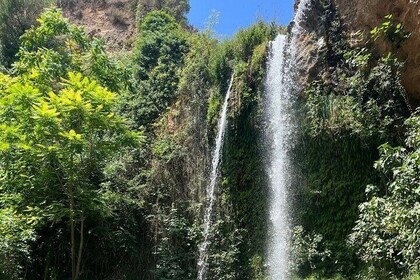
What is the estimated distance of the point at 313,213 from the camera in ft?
25.5

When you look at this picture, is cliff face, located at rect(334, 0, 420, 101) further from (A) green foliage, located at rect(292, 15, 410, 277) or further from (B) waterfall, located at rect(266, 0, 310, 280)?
(B) waterfall, located at rect(266, 0, 310, 280)

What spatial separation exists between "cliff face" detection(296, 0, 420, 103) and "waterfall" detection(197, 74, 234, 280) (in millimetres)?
2055

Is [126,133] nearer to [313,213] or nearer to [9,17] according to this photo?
[313,213]

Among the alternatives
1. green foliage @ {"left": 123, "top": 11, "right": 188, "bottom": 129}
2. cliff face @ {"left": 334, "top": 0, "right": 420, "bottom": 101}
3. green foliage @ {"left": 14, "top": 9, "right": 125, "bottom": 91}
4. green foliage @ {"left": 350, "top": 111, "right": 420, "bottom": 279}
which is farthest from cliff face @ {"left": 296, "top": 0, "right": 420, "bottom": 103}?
green foliage @ {"left": 14, "top": 9, "right": 125, "bottom": 91}

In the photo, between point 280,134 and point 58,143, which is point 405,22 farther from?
point 58,143

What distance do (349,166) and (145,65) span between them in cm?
726

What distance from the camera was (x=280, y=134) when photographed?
→ 28.9 feet

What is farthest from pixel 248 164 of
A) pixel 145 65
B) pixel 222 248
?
pixel 145 65

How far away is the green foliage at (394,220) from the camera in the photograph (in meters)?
5.45

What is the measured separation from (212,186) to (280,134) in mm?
1802

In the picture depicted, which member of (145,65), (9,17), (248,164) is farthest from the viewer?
(9,17)

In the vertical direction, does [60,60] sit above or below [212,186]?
above

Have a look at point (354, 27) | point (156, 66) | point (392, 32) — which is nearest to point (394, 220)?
point (392, 32)

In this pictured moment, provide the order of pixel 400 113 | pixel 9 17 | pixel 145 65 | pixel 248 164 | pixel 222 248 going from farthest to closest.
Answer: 1. pixel 9 17
2. pixel 145 65
3. pixel 248 164
4. pixel 222 248
5. pixel 400 113
